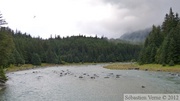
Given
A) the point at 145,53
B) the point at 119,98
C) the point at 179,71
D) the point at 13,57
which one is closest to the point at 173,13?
the point at 145,53

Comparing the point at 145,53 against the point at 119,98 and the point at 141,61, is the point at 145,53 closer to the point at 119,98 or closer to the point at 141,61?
the point at 141,61

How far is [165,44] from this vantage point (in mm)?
100000

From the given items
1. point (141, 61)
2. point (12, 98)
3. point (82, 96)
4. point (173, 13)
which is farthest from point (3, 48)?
point (173, 13)

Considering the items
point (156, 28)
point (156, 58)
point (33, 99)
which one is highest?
point (156, 28)

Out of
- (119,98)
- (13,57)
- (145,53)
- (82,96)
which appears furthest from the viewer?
(13,57)

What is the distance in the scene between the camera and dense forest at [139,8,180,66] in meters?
97.1

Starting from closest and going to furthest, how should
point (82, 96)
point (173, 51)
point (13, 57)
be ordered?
point (82, 96) < point (173, 51) < point (13, 57)

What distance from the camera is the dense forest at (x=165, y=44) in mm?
97062

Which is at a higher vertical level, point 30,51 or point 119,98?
point 30,51

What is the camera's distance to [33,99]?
42.6 meters

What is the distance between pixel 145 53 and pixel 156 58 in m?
8.66

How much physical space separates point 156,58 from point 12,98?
7572 centimetres

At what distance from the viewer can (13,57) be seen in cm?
12350

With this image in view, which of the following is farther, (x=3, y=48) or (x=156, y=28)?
(x=156, y=28)
